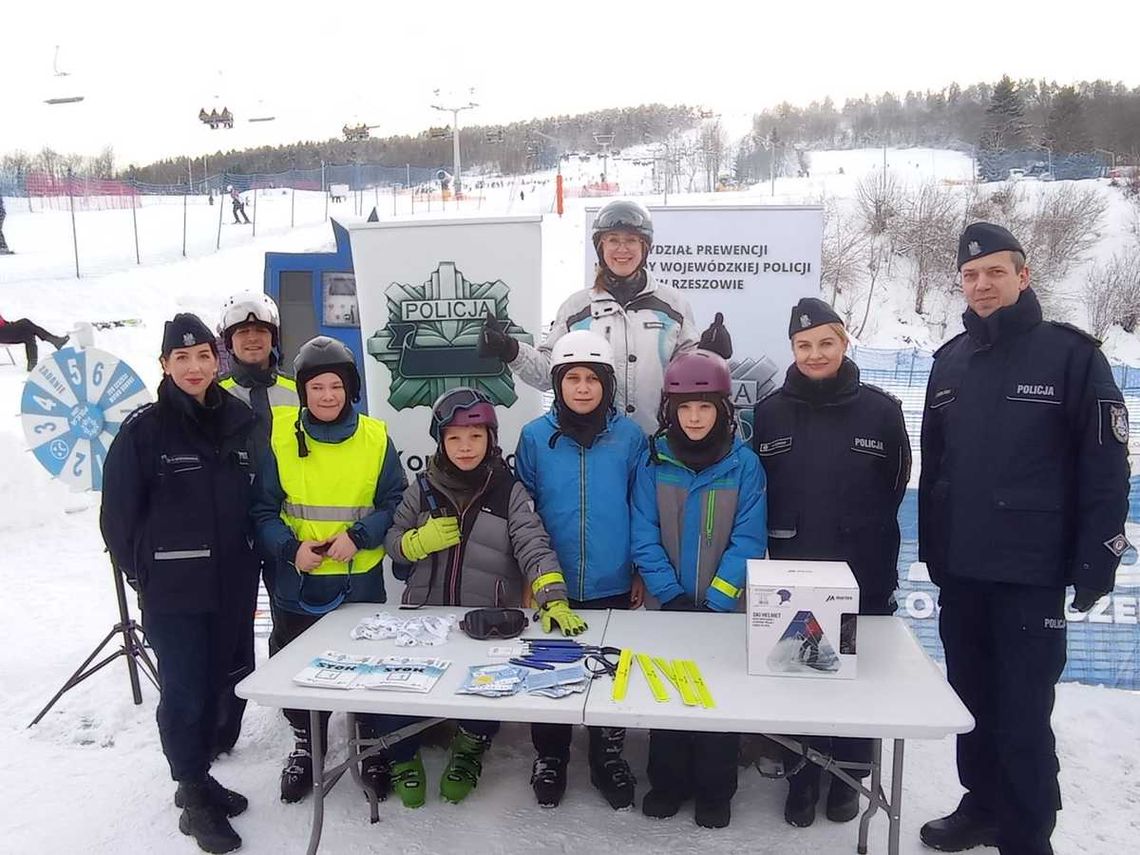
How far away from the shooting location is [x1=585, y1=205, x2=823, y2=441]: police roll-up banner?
162 inches

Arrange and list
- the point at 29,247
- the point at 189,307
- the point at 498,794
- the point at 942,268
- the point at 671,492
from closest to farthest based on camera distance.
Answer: the point at 671,492 → the point at 498,794 → the point at 189,307 → the point at 29,247 → the point at 942,268

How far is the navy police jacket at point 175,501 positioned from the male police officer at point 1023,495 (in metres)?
2.28

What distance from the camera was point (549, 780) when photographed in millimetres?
2863

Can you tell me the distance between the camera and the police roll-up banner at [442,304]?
381 cm

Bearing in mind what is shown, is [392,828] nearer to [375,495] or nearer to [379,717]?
[379,717]

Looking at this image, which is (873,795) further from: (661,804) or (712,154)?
(712,154)

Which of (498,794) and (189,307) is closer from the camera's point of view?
(498,794)

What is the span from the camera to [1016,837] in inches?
95.0

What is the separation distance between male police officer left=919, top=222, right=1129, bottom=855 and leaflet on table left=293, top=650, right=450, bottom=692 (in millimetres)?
1587

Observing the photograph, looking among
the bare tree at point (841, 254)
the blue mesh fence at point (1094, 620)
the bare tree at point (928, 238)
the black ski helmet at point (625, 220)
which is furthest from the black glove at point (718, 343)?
the bare tree at point (928, 238)

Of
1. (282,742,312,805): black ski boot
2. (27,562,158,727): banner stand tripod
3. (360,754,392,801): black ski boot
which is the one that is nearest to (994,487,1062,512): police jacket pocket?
(360,754,392,801): black ski boot

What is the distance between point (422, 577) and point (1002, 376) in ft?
6.32

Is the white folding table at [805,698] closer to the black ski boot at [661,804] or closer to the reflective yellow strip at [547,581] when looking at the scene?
the reflective yellow strip at [547,581]

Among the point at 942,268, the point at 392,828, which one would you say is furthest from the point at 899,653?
the point at 942,268
